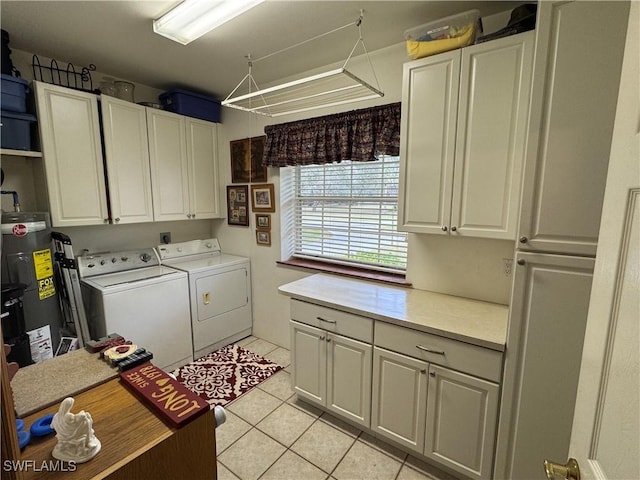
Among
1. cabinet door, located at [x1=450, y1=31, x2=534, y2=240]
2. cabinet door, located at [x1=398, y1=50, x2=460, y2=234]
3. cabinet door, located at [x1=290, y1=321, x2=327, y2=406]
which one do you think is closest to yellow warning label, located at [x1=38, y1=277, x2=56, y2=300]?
cabinet door, located at [x1=290, y1=321, x2=327, y2=406]

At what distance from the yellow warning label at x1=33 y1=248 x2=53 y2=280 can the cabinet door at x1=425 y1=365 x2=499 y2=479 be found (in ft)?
8.33

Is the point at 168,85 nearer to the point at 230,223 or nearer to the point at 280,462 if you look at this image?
the point at 230,223

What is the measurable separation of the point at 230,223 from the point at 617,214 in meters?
3.22

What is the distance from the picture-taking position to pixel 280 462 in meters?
1.82

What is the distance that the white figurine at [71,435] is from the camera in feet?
2.51

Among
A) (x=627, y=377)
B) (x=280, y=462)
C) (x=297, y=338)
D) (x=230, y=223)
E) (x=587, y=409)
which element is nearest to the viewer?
(x=627, y=377)

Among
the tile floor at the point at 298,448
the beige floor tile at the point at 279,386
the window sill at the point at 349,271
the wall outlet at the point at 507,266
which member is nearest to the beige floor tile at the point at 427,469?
the tile floor at the point at 298,448

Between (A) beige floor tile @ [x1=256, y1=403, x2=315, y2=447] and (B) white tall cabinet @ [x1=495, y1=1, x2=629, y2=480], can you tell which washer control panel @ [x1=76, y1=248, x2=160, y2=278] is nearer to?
(A) beige floor tile @ [x1=256, y1=403, x2=315, y2=447]

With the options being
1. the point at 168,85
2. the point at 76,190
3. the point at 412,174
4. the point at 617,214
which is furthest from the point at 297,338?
the point at 168,85

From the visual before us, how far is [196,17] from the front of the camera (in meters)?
1.68

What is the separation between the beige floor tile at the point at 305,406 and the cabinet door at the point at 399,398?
0.50 meters

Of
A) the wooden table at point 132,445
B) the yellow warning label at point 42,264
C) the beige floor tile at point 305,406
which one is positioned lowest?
the beige floor tile at point 305,406

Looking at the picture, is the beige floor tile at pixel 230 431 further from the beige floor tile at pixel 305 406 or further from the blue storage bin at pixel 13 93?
the blue storage bin at pixel 13 93

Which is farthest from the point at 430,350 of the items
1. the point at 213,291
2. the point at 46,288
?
the point at 46,288
